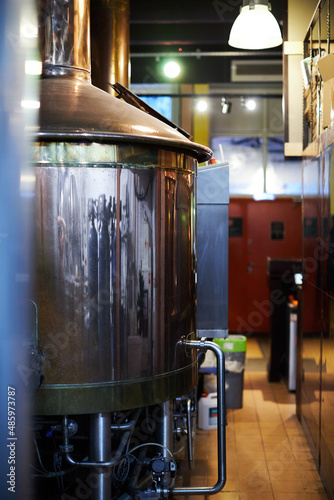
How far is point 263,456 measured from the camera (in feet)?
14.9

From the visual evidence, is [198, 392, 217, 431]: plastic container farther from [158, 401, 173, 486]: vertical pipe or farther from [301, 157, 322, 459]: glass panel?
[158, 401, 173, 486]: vertical pipe

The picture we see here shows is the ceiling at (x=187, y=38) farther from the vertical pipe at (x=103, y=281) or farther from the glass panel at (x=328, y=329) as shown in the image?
the vertical pipe at (x=103, y=281)

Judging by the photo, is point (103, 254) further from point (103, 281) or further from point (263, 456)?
point (263, 456)

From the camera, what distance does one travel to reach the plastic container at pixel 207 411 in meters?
5.12

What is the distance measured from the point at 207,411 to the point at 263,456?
2.40ft

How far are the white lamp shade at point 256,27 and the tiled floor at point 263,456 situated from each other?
10.3 feet

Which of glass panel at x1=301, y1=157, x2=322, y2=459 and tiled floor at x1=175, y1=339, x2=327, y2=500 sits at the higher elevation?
glass panel at x1=301, y1=157, x2=322, y2=459

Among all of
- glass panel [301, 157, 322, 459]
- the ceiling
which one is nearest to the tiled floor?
glass panel [301, 157, 322, 459]

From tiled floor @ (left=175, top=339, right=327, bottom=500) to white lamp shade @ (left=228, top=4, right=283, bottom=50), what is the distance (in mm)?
3137

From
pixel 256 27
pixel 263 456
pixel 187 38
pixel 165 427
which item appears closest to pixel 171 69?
pixel 187 38

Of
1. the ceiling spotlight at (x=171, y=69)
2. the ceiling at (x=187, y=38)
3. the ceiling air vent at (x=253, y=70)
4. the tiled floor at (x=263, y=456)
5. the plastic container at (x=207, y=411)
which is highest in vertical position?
the ceiling air vent at (x=253, y=70)

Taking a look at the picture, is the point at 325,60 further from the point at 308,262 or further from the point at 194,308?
the point at 308,262

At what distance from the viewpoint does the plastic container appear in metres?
5.12

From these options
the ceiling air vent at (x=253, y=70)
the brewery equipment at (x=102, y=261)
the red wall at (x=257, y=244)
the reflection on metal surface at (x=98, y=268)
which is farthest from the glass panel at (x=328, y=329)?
the ceiling air vent at (x=253, y=70)
